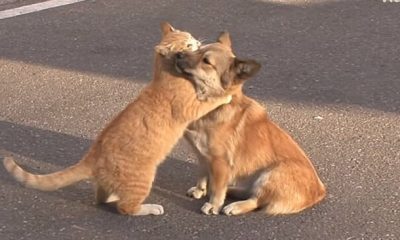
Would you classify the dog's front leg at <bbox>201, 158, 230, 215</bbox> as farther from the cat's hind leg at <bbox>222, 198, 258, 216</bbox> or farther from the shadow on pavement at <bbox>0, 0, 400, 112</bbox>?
the shadow on pavement at <bbox>0, 0, 400, 112</bbox>

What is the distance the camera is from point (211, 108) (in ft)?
16.4

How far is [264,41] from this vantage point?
809 cm

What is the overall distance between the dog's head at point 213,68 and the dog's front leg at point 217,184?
0.40 metres

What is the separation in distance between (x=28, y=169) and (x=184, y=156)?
0.99m

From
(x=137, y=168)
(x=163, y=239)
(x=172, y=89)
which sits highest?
(x=172, y=89)

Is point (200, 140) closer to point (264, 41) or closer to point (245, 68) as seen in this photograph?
point (245, 68)

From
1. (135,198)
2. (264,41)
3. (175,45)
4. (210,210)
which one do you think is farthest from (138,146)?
(264,41)

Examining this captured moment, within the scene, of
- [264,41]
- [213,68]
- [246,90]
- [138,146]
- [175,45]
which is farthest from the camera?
[264,41]

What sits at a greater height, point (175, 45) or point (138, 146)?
point (175, 45)

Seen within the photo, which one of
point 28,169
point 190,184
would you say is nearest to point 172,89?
point 190,184

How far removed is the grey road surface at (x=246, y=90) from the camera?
4980mm

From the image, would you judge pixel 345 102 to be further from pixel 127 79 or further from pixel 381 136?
pixel 127 79

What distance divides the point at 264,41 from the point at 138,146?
343 cm

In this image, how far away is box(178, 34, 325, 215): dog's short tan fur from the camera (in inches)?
196
